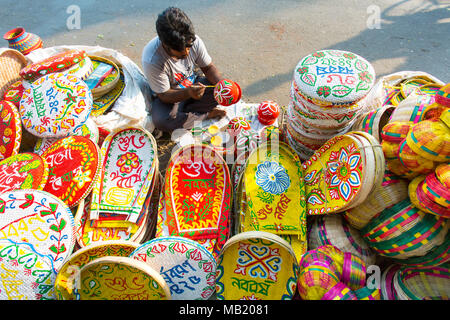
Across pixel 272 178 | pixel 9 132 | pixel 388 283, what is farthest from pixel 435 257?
pixel 9 132

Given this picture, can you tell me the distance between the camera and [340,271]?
1422mm

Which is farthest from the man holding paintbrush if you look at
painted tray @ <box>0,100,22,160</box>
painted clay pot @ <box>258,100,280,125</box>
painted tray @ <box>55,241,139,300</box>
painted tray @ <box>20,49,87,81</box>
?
painted tray @ <box>55,241,139,300</box>

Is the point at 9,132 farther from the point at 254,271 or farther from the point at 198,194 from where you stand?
the point at 254,271

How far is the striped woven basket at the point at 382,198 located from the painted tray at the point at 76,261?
1.16 meters

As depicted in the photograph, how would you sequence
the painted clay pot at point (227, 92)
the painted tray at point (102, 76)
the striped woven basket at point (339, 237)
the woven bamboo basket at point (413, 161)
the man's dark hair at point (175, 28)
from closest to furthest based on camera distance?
the woven bamboo basket at point (413, 161) → the striped woven basket at point (339, 237) → the man's dark hair at point (175, 28) → the painted clay pot at point (227, 92) → the painted tray at point (102, 76)

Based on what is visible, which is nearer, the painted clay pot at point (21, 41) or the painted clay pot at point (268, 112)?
the painted clay pot at point (268, 112)

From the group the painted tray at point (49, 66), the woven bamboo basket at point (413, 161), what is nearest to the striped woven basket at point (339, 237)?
the woven bamboo basket at point (413, 161)

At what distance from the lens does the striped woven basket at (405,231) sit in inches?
53.6

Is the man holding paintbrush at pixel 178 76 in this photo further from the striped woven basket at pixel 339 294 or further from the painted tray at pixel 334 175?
the striped woven basket at pixel 339 294

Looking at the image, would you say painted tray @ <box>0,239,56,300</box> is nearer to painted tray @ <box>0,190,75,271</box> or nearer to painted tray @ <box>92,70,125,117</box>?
painted tray @ <box>0,190,75,271</box>

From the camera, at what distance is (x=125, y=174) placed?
2006 millimetres
